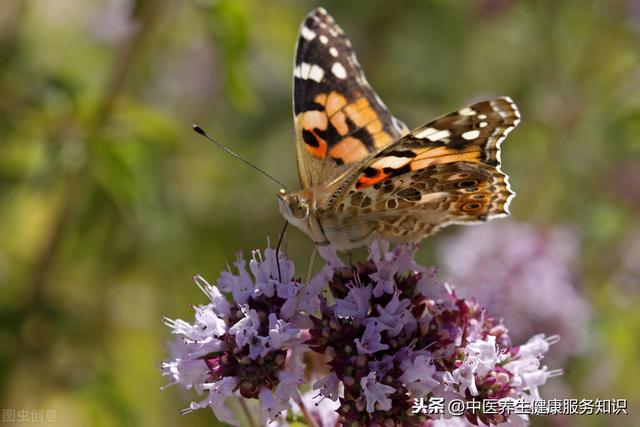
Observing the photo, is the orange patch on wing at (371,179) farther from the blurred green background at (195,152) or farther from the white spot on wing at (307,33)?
the blurred green background at (195,152)

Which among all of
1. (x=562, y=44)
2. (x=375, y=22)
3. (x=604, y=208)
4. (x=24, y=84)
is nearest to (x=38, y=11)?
(x=24, y=84)

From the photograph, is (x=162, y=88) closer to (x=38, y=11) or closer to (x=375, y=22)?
(x=38, y=11)

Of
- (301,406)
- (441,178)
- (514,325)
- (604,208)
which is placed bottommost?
(301,406)

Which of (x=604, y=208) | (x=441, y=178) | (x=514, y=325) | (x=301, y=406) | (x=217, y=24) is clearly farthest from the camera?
(x=604, y=208)

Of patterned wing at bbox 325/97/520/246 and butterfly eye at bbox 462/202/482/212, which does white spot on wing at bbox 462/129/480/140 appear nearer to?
patterned wing at bbox 325/97/520/246

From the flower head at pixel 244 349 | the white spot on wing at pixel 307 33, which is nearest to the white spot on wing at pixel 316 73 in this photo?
the white spot on wing at pixel 307 33

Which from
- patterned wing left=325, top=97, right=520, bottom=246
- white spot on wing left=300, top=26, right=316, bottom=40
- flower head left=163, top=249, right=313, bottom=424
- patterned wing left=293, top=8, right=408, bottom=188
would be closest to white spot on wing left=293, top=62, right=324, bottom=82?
patterned wing left=293, top=8, right=408, bottom=188

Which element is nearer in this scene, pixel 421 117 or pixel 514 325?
pixel 514 325

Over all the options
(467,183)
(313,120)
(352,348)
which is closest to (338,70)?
(313,120)
